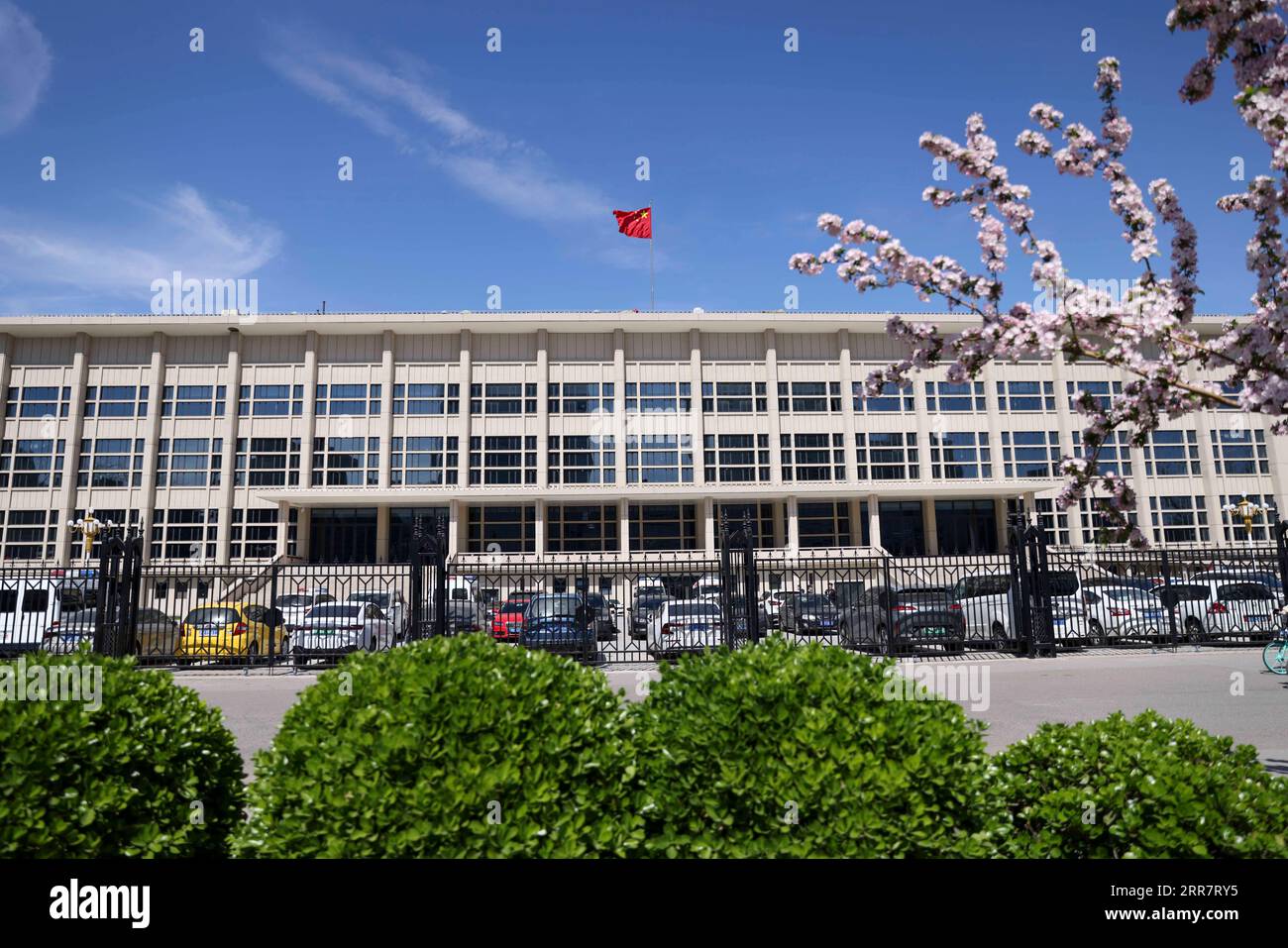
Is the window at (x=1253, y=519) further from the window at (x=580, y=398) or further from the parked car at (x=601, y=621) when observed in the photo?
the parked car at (x=601, y=621)

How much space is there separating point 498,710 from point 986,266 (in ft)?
15.5

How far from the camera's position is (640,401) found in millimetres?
48938

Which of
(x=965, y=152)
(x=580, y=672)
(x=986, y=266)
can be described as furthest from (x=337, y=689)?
(x=965, y=152)

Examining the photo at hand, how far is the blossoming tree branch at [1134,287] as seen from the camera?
4199 mm

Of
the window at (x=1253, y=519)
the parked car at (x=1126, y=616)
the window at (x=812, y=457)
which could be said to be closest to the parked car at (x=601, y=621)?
the parked car at (x=1126, y=616)

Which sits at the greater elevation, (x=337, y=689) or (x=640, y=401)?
(x=640, y=401)

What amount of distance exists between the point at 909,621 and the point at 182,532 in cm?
4287

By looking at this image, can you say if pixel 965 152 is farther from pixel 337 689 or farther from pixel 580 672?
pixel 337 689

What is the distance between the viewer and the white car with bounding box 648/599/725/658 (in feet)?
59.2

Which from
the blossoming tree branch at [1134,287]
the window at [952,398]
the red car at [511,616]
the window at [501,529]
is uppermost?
the window at [952,398]

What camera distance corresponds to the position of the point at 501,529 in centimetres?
4719

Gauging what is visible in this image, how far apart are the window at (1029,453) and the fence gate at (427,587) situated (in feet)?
136

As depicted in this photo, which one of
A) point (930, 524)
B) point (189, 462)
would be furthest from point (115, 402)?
point (930, 524)

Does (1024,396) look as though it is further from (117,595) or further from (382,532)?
(117,595)
